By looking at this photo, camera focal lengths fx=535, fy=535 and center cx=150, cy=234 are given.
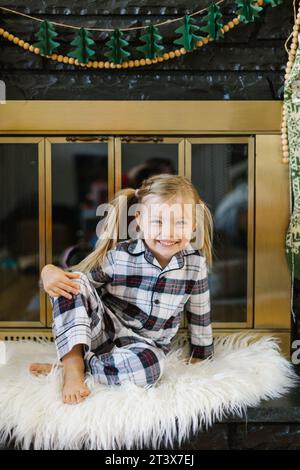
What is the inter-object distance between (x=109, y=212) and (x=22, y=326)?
0.47 m

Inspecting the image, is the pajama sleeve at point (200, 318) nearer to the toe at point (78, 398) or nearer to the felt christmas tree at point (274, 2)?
the toe at point (78, 398)

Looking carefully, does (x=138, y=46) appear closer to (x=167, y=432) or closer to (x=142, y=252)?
(x=142, y=252)

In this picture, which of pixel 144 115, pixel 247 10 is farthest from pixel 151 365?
pixel 247 10

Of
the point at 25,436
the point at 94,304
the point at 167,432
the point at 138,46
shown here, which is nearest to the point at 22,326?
the point at 94,304

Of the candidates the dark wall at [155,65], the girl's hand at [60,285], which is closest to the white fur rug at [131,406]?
the girl's hand at [60,285]

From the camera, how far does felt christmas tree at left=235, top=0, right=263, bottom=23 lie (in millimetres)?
1453

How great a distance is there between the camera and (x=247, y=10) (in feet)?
4.77

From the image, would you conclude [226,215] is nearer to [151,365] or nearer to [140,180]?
[140,180]

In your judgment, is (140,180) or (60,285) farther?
(140,180)

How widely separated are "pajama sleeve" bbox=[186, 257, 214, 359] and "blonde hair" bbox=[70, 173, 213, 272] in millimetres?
105

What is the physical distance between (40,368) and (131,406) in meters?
0.30

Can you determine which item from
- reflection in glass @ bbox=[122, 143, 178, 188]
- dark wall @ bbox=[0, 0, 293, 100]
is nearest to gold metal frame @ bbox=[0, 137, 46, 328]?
dark wall @ bbox=[0, 0, 293, 100]

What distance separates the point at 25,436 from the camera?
1.12 m

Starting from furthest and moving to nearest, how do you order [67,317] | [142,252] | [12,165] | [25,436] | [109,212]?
[12,165] < [109,212] < [142,252] < [67,317] < [25,436]
